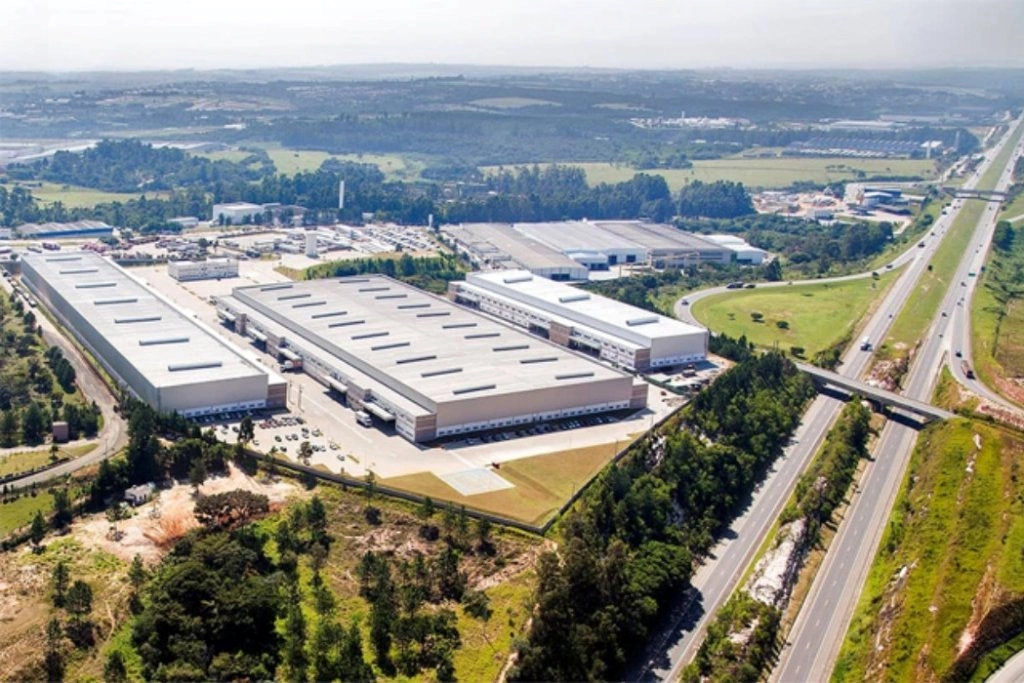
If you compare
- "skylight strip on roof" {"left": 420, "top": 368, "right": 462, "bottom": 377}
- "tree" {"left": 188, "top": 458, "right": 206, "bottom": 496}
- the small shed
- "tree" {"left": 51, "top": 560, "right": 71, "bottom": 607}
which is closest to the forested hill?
"skylight strip on roof" {"left": 420, "top": 368, "right": 462, "bottom": 377}

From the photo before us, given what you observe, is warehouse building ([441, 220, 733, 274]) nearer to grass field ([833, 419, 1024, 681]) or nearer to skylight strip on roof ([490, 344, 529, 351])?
skylight strip on roof ([490, 344, 529, 351])

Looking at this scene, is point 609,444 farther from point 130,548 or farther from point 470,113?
point 470,113

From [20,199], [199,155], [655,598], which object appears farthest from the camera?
[199,155]

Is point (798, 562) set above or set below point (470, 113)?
below

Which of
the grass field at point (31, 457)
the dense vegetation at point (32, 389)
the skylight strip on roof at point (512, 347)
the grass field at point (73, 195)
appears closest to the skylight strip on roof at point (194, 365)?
the dense vegetation at point (32, 389)

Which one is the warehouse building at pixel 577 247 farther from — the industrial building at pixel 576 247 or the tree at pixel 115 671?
the tree at pixel 115 671

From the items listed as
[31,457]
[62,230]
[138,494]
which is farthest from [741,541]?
[62,230]

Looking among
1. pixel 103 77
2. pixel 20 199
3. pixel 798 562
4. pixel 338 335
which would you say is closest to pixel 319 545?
pixel 798 562
